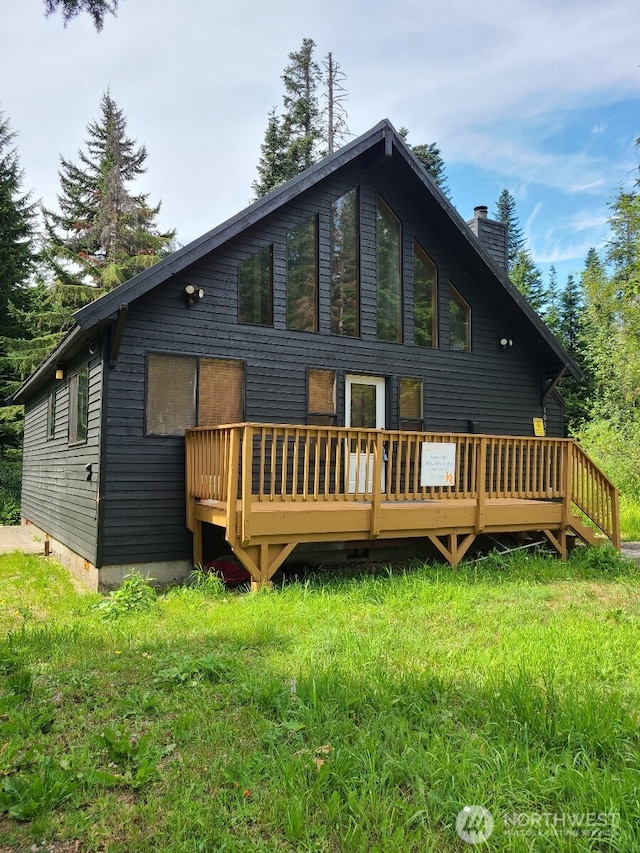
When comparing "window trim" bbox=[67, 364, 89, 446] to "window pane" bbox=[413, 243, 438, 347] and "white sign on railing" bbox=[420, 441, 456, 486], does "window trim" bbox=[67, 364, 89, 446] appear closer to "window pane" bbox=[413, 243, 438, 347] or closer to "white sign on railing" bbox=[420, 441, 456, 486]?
"white sign on railing" bbox=[420, 441, 456, 486]

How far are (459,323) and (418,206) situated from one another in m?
2.10

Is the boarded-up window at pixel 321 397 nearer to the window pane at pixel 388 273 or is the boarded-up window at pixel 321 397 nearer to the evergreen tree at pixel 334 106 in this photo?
the window pane at pixel 388 273

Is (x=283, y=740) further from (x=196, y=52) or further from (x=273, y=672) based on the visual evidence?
(x=196, y=52)

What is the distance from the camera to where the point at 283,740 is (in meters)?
2.83

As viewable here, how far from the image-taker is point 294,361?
8320mm

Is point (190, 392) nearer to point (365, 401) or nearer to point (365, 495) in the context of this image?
point (365, 495)

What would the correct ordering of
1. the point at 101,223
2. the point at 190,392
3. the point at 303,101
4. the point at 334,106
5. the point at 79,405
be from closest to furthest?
the point at 190,392 → the point at 79,405 → the point at 101,223 → the point at 334,106 → the point at 303,101

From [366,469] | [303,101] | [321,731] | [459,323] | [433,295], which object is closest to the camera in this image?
[321,731]

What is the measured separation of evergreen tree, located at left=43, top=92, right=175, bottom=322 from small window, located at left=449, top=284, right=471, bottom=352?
→ 12684 millimetres

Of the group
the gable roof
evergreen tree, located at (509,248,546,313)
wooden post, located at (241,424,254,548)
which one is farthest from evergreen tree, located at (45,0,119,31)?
evergreen tree, located at (509,248,546,313)

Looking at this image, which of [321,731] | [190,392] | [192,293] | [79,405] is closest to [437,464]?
[190,392]

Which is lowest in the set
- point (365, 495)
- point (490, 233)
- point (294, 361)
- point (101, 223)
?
point (365, 495)

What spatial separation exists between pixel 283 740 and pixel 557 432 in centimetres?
952

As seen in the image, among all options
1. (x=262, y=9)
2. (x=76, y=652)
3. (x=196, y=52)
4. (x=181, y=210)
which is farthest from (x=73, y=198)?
(x=76, y=652)
